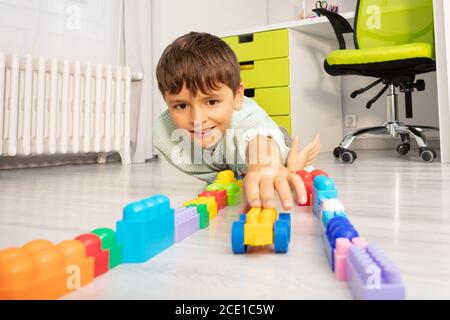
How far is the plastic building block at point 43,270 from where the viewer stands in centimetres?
39

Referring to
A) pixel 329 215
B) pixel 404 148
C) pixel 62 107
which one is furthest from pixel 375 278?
pixel 404 148

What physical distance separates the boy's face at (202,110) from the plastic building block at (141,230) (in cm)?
38

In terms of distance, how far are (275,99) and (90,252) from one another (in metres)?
2.69

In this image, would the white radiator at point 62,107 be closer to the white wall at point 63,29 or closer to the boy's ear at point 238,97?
the white wall at point 63,29

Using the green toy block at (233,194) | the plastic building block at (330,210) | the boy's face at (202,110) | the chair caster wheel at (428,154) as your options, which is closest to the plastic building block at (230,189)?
the green toy block at (233,194)

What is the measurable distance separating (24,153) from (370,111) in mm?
2630

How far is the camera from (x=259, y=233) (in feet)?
1.85

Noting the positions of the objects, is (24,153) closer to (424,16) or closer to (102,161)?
(102,161)

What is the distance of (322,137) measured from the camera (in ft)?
11.4

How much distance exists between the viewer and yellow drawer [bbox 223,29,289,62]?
9.93 feet

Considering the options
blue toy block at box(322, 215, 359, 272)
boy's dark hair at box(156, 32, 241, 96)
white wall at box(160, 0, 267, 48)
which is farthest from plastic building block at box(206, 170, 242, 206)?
white wall at box(160, 0, 267, 48)

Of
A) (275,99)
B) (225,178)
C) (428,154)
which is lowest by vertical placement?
(225,178)

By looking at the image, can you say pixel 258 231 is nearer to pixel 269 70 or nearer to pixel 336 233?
pixel 336 233

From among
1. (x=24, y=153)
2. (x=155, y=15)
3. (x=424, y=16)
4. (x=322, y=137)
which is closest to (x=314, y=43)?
(x=322, y=137)
